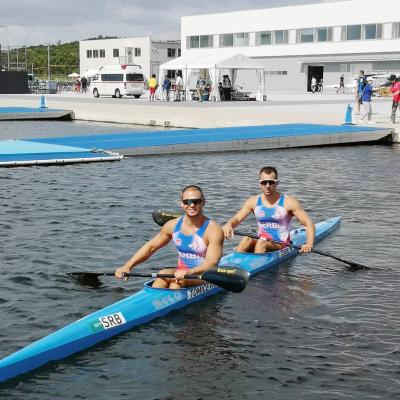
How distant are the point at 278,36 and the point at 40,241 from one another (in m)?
71.8

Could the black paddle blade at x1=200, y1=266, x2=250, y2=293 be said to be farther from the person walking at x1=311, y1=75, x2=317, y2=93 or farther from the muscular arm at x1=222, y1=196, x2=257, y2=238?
the person walking at x1=311, y1=75, x2=317, y2=93

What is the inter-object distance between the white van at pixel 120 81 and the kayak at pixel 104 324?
5164 cm

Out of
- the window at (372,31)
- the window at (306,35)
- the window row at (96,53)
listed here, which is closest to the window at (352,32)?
the window at (372,31)

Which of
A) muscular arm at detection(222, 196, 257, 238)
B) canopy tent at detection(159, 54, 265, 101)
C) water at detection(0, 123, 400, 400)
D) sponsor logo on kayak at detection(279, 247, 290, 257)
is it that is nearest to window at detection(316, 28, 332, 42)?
canopy tent at detection(159, 54, 265, 101)

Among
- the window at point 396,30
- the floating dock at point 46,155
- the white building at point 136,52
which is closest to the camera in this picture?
the floating dock at point 46,155

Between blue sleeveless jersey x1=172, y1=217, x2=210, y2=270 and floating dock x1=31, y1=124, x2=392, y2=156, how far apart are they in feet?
53.1

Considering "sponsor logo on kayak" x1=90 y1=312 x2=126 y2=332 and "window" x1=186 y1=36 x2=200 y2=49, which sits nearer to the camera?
"sponsor logo on kayak" x1=90 y1=312 x2=126 y2=332

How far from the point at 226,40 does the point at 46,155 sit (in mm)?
66905

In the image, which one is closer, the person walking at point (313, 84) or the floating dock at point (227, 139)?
the floating dock at point (227, 139)

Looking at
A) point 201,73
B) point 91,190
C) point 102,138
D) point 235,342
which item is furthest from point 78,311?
point 201,73

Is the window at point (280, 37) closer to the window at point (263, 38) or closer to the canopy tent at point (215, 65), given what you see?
the window at point (263, 38)

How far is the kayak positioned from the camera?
25.3 feet

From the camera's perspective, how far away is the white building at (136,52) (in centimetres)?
9219

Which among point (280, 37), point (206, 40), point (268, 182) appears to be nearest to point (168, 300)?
point (268, 182)
